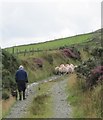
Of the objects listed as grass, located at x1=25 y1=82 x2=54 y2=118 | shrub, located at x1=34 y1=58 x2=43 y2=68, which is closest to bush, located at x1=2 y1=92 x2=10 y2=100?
grass, located at x1=25 y1=82 x2=54 y2=118

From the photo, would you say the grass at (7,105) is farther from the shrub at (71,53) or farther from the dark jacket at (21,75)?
the shrub at (71,53)

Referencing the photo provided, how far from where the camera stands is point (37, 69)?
5066 cm

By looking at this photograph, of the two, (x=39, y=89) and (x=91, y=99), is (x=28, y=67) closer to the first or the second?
(x=39, y=89)

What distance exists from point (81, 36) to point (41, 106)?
256 ft

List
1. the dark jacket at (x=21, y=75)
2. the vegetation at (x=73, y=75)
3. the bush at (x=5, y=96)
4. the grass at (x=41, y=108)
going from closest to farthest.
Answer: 1. the grass at (x=41, y=108)
2. the vegetation at (x=73, y=75)
3. the dark jacket at (x=21, y=75)
4. the bush at (x=5, y=96)

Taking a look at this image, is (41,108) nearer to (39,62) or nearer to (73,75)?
(73,75)

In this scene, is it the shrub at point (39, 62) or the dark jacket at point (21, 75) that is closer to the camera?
the dark jacket at point (21, 75)

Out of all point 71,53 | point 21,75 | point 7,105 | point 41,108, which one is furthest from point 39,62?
point 41,108

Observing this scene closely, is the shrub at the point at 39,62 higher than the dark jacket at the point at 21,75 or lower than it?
higher

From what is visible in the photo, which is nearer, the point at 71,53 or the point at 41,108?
the point at 41,108

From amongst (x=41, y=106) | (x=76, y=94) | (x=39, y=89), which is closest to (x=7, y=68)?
(x=39, y=89)

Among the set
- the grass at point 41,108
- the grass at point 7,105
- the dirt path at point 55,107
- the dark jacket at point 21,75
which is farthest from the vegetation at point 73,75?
the dark jacket at point 21,75

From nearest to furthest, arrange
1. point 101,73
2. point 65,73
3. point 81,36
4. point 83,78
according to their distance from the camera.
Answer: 1. point 101,73
2. point 83,78
3. point 65,73
4. point 81,36

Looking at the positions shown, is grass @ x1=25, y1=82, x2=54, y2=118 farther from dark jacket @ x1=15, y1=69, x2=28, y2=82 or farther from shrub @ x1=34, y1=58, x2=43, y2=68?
shrub @ x1=34, y1=58, x2=43, y2=68
